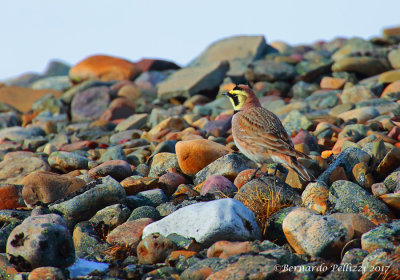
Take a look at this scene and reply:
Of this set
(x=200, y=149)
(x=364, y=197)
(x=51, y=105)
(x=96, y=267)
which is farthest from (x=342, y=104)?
(x=51, y=105)

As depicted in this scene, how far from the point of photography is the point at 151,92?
1688cm

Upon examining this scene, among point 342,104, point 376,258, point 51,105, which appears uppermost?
point 376,258

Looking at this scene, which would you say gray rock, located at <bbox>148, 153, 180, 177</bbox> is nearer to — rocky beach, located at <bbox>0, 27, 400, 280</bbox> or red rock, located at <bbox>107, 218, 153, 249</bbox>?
rocky beach, located at <bbox>0, 27, 400, 280</bbox>

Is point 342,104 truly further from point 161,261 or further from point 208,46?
point 208,46

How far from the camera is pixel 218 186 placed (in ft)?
22.7

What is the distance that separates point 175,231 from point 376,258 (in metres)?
2.06

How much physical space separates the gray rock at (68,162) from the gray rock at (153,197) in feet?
7.30

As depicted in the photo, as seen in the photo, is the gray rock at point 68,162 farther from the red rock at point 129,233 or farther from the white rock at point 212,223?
the white rock at point 212,223

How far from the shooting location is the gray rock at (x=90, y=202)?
664 cm

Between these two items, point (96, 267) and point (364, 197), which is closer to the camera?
point (96, 267)

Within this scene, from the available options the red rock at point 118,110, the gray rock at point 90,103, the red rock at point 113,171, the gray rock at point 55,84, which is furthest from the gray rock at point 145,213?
the gray rock at point 55,84

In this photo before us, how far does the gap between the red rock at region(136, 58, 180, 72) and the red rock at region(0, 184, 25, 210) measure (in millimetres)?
12206

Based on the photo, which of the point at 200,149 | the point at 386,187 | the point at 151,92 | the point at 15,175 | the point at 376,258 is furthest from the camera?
the point at 151,92

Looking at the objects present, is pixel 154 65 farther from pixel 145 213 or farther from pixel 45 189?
pixel 145 213
